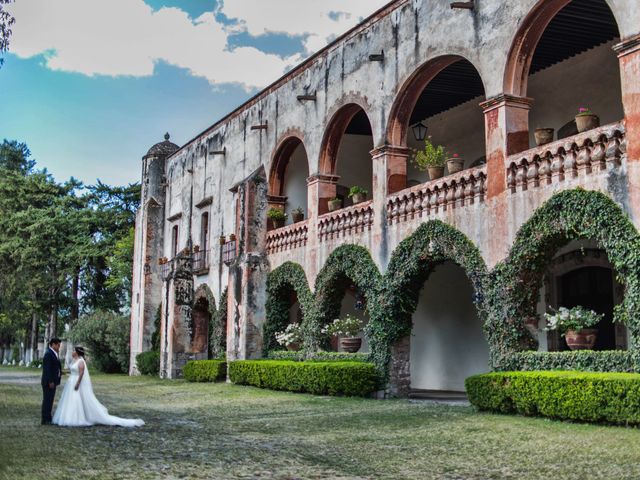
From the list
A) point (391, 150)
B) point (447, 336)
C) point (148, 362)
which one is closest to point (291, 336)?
point (447, 336)

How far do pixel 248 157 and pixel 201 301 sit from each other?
219 inches

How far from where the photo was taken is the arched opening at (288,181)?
20844mm

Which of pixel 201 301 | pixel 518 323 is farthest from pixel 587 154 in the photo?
pixel 201 301

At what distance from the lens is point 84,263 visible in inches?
1329

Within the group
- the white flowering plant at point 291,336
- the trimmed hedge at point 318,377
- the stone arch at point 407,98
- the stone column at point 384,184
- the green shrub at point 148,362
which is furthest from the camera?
the green shrub at point 148,362

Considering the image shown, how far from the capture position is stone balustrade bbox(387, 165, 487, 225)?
13328mm

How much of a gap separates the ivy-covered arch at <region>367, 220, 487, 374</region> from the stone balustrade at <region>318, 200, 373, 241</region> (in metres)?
1.53

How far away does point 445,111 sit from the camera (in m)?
19.3

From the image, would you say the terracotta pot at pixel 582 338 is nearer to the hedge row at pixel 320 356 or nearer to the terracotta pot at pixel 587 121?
the terracotta pot at pixel 587 121

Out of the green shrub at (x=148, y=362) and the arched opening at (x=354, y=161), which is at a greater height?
the arched opening at (x=354, y=161)

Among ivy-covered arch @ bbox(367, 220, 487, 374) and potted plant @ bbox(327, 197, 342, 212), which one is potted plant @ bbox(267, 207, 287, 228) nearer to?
potted plant @ bbox(327, 197, 342, 212)

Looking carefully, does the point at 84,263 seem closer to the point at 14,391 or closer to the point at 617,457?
the point at 14,391

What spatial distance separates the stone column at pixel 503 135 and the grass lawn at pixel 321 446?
3.84 meters

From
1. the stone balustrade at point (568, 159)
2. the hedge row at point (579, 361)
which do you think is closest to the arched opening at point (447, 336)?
the hedge row at point (579, 361)
